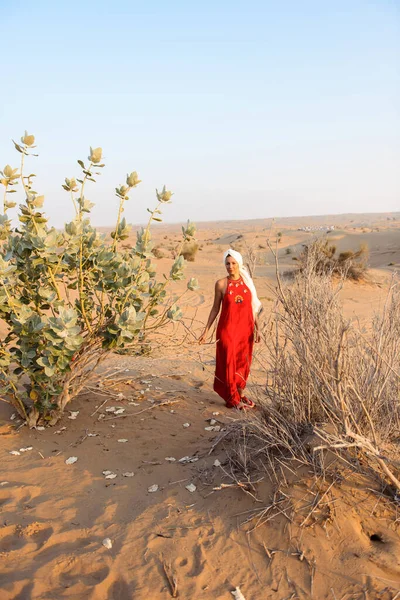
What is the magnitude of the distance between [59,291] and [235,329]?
6.12 ft

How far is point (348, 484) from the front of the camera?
253 cm

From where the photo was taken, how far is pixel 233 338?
15.7 feet

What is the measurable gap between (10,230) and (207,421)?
7.51 ft

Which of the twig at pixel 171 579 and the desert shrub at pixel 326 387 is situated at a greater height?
the desert shrub at pixel 326 387

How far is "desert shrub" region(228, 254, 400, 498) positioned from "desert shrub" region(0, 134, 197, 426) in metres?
1.10

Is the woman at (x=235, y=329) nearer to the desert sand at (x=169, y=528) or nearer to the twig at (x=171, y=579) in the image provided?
the desert sand at (x=169, y=528)

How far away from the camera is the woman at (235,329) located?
473 centimetres

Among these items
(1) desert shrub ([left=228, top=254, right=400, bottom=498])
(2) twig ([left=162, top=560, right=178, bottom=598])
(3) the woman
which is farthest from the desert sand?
(3) the woman

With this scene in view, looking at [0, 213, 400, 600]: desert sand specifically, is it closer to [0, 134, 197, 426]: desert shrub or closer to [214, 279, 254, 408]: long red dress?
[0, 134, 197, 426]: desert shrub

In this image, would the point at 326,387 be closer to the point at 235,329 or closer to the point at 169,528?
the point at 169,528

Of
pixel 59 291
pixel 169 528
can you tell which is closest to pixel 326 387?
pixel 169 528

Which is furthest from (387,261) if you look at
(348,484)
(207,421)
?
(348,484)

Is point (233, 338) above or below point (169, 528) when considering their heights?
above

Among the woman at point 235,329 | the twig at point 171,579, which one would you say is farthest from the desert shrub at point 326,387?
the woman at point 235,329
